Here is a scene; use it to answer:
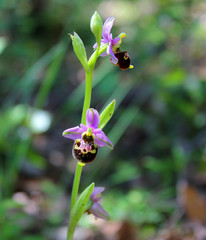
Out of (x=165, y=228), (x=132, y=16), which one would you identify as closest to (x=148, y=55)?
(x=132, y=16)

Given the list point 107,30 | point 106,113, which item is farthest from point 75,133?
point 107,30

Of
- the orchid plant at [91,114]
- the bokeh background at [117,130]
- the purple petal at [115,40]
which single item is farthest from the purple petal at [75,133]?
the bokeh background at [117,130]

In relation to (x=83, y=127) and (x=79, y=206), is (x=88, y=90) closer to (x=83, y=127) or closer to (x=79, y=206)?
(x=83, y=127)

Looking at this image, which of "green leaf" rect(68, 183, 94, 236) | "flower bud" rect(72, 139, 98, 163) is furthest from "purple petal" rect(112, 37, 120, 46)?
"green leaf" rect(68, 183, 94, 236)

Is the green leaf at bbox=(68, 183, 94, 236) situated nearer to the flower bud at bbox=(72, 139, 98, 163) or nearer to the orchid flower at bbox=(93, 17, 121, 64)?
the flower bud at bbox=(72, 139, 98, 163)

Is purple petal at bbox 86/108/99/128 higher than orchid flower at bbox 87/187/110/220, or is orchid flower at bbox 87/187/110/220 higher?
purple petal at bbox 86/108/99/128

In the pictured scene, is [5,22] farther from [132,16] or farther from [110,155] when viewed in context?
[110,155]

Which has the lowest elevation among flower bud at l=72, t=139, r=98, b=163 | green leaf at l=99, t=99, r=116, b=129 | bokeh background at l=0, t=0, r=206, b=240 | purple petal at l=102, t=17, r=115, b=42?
flower bud at l=72, t=139, r=98, b=163
